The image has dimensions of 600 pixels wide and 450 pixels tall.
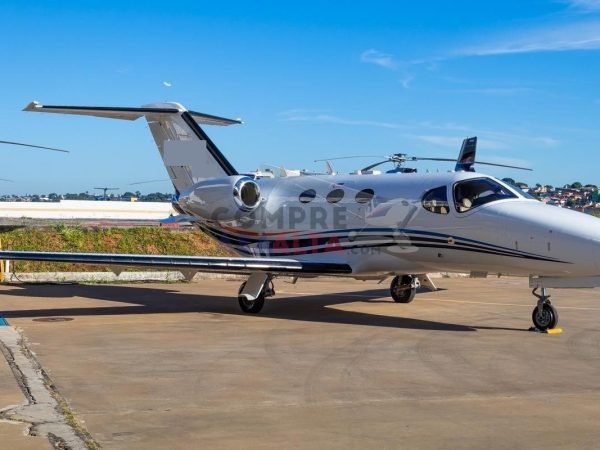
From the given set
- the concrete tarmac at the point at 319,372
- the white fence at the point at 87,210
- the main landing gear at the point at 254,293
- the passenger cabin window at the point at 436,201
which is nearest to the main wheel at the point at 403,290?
the concrete tarmac at the point at 319,372

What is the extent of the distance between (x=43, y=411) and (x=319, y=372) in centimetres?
331

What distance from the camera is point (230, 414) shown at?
671cm

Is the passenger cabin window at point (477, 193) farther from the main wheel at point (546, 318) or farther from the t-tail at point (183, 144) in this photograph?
the t-tail at point (183, 144)

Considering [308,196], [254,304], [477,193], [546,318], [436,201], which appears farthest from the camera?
[308,196]

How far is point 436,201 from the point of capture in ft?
44.1

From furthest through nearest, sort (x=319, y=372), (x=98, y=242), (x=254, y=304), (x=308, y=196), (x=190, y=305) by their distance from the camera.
A: (x=98, y=242)
(x=190, y=305)
(x=308, y=196)
(x=254, y=304)
(x=319, y=372)

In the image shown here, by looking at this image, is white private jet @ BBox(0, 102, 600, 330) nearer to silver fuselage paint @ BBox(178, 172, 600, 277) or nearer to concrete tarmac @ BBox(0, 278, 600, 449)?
silver fuselage paint @ BBox(178, 172, 600, 277)

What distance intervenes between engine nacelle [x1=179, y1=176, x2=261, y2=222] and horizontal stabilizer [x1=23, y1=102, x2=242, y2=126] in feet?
8.24

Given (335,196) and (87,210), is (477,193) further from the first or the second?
(87,210)

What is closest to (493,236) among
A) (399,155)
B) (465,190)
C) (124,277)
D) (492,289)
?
(465,190)

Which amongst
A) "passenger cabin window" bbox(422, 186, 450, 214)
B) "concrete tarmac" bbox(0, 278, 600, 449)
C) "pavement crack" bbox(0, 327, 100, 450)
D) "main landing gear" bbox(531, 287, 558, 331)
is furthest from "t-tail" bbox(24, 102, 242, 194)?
"pavement crack" bbox(0, 327, 100, 450)

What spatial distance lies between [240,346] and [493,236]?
4.75 metres

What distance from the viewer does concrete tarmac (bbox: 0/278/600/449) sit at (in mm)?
6156

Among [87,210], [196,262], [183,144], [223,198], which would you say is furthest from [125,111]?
[87,210]
